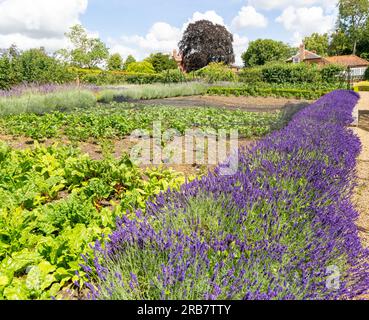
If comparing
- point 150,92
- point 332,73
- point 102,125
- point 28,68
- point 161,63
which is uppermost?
point 161,63

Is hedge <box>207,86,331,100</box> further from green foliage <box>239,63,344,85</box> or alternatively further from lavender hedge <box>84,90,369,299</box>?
lavender hedge <box>84,90,369,299</box>

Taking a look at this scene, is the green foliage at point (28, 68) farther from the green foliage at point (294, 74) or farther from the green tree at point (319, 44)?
the green tree at point (319, 44)

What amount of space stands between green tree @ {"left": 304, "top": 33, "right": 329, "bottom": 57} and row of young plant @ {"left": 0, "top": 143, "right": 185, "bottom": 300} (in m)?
73.9

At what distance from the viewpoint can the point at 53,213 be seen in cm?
290

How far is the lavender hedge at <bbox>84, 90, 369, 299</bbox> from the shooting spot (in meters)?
1.61

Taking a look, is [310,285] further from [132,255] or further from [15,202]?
[15,202]

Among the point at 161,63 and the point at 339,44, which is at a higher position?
the point at 339,44

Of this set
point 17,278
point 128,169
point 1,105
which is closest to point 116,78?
point 1,105

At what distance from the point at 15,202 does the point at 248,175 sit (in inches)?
89.5

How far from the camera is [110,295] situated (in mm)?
1610

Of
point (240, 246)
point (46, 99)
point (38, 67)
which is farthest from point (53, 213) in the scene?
point (38, 67)

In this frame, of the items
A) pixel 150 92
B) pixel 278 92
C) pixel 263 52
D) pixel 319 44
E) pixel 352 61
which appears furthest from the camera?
pixel 319 44

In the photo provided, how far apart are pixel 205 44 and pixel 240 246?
56.2 meters

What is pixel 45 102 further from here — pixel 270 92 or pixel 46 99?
pixel 270 92
